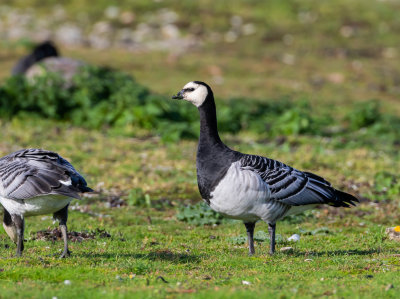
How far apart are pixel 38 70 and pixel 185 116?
5798 mm

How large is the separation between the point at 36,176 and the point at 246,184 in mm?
2896

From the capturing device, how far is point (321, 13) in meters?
46.9

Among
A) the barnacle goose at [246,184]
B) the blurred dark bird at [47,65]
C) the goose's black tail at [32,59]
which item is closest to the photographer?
the barnacle goose at [246,184]

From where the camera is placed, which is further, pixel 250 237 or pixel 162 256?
pixel 250 237

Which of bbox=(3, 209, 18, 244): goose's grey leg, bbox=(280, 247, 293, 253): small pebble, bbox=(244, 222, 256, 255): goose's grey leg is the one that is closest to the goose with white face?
bbox=(244, 222, 256, 255): goose's grey leg

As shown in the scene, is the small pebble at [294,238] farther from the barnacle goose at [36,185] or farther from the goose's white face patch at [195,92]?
the barnacle goose at [36,185]

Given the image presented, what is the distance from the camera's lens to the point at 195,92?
996cm

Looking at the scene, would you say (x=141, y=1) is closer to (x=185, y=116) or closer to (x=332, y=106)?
(x=332, y=106)

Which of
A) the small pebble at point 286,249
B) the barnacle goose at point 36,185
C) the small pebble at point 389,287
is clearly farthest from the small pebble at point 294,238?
the barnacle goose at point 36,185

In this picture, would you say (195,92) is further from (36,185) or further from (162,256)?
(36,185)

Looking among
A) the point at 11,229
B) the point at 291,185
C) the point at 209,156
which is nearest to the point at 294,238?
the point at 291,185

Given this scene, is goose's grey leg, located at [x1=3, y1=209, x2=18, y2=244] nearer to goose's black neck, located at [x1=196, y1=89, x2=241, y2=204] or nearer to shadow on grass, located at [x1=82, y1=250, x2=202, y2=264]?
shadow on grass, located at [x1=82, y1=250, x2=202, y2=264]

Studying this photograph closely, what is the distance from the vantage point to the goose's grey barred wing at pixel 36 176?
8297 millimetres

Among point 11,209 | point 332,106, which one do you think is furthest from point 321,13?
point 11,209
